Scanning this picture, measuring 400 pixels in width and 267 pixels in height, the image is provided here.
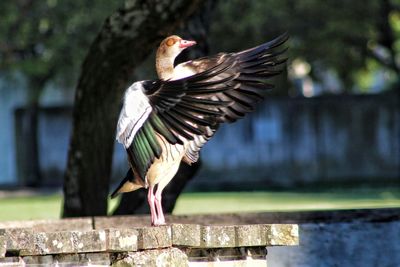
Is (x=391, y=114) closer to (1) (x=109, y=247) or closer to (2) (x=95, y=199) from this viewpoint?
(2) (x=95, y=199)

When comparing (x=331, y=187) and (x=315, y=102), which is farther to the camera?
(x=315, y=102)

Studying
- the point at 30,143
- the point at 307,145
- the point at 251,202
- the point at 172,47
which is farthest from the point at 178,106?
the point at 30,143

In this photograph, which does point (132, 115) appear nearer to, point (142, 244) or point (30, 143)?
point (142, 244)

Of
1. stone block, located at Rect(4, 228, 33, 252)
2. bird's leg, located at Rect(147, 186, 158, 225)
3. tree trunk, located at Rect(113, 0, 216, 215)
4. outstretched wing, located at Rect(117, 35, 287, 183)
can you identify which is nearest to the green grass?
tree trunk, located at Rect(113, 0, 216, 215)

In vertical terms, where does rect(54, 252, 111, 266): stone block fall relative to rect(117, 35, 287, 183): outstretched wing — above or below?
below

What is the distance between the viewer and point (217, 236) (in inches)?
260

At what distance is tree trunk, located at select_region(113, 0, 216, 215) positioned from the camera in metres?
12.6

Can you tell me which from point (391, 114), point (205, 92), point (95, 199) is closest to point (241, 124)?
point (391, 114)

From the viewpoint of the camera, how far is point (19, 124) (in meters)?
33.9

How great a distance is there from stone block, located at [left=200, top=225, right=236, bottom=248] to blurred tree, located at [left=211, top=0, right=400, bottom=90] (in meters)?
21.6

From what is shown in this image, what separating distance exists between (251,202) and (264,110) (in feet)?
33.0

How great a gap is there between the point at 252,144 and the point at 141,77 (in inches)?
243

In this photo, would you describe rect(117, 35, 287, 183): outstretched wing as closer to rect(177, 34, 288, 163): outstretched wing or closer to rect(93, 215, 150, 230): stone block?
rect(177, 34, 288, 163): outstretched wing

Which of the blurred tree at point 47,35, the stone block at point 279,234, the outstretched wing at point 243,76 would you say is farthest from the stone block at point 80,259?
the blurred tree at point 47,35
